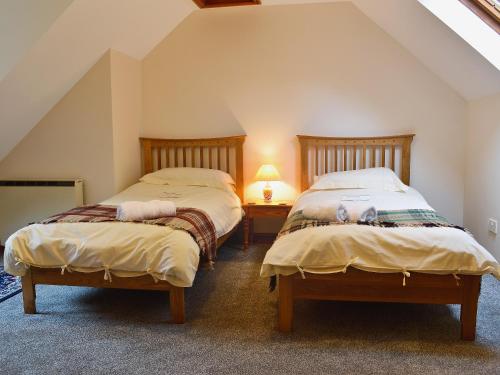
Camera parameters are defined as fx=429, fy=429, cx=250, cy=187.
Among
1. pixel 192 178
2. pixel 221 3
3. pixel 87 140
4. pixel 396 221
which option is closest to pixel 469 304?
pixel 396 221

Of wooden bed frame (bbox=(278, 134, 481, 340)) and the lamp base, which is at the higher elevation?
the lamp base

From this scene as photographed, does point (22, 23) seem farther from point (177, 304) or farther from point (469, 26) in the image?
point (469, 26)

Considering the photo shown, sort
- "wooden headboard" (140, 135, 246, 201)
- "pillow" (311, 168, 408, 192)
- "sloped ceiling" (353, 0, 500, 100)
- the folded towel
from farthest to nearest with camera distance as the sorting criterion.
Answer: "wooden headboard" (140, 135, 246, 201)
"pillow" (311, 168, 408, 192)
"sloped ceiling" (353, 0, 500, 100)
the folded towel

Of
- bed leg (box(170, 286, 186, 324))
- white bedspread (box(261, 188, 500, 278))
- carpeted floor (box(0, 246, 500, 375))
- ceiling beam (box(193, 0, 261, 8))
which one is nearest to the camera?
carpeted floor (box(0, 246, 500, 375))

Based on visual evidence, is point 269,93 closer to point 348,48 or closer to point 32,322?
point 348,48

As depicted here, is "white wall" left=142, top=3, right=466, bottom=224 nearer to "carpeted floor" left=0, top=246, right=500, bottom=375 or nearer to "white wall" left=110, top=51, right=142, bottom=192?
"white wall" left=110, top=51, right=142, bottom=192

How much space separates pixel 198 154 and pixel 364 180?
1.70 m

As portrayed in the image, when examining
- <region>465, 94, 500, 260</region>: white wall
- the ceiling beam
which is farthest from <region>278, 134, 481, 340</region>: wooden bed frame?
the ceiling beam

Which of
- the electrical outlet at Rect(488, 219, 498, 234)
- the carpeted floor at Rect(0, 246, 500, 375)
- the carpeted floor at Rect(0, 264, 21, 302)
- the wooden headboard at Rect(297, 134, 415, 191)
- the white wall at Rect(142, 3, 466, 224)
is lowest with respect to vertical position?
the carpeted floor at Rect(0, 246, 500, 375)

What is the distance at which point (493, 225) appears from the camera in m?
3.27

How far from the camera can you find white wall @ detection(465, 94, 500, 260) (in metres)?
3.25

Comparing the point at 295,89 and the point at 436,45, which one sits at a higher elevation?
the point at 436,45

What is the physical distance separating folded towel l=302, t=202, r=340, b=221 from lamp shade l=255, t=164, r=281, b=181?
1.41 m

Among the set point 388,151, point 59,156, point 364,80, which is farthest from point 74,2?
point 388,151
